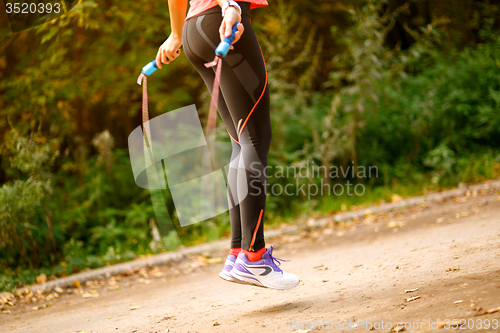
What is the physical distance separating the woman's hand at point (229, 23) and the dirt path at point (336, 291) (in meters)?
1.33

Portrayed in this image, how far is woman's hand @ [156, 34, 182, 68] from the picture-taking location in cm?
231

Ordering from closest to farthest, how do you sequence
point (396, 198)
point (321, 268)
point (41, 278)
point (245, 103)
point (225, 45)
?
point (225, 45) < point (245, 103) < point (321, 268) < point (41, 278) < point (396, 198)

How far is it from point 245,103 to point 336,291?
3.83ft

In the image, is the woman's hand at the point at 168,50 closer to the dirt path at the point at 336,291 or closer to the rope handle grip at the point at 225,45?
the rope handle grip at the point at 225,45

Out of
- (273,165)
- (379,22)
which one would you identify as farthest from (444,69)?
(273,165)

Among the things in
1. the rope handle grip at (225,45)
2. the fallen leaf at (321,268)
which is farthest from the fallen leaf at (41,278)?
the rope handle grip at (225,45)

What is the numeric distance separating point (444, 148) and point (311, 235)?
2.76 metres

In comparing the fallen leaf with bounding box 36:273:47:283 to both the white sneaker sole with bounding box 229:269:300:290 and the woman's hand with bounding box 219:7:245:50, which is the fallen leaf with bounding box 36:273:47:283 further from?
the woman's hand with bounding box 219:7:245:50

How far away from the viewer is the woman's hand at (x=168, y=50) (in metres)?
2.31

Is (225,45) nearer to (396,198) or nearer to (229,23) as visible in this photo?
(229,23)

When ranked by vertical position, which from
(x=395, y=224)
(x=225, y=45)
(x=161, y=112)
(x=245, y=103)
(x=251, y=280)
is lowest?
(x=395, y=224)

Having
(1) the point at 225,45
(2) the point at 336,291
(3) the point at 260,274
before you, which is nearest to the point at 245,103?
(1) the point at 225,45

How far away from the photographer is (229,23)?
1.89 meters

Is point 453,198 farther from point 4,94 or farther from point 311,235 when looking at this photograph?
point 4,94
